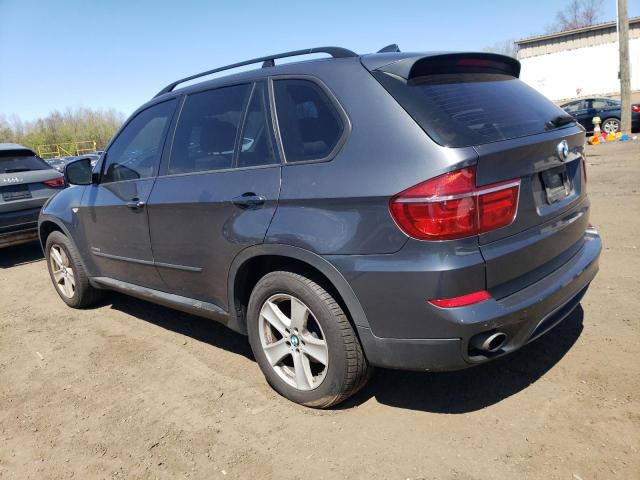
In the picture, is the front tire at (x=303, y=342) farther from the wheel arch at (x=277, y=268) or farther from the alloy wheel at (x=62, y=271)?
the alloy wheel at (x=62, y=271)

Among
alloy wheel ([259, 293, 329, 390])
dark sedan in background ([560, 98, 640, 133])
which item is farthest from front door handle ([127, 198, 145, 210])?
dark sedan in background ([560, 98, 640, 133])

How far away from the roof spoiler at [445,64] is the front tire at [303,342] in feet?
3.83

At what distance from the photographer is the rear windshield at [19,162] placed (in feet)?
23.4

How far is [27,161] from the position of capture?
7469 millimetres

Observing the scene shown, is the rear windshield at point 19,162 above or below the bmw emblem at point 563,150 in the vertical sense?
above

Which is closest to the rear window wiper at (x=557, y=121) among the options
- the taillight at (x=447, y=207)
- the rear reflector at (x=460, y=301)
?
the taillight at (x=447, y=207)

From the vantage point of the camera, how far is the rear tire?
4706 mm

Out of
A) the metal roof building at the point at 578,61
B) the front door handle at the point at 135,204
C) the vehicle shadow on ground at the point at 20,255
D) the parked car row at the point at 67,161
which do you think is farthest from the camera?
the metal roof building at the point at 578,61

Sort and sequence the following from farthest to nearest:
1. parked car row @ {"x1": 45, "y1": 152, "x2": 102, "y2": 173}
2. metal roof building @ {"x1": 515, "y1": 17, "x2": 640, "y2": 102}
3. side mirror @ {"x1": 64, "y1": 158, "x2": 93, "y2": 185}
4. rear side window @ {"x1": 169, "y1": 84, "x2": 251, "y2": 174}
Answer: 1. metal roof building @ {"x1": 515, "y1": 17, "x2": 640, "y2": 102}
2. parked car row @ {"x1": 45, "y1": 152, "x2": 102, "y2": 173}
3. side mirror @ {"x1": 64, "y1": 158, "x2": 93, "y2": 185}
4. rear side window @ {"x1": 169, "y1": 84, "x2": 251, "y2": 174}

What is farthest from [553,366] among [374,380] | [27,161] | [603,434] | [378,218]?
[27,161]

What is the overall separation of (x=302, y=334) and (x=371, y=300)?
560 millimetres

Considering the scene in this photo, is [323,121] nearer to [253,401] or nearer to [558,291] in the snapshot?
[558,291]

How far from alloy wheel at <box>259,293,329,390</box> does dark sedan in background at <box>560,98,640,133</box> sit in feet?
62.7

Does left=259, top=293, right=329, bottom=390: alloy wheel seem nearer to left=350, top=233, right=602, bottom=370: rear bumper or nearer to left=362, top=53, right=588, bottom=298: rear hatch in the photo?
left=350, top=233, right=602, bottom=370: rear bumper
